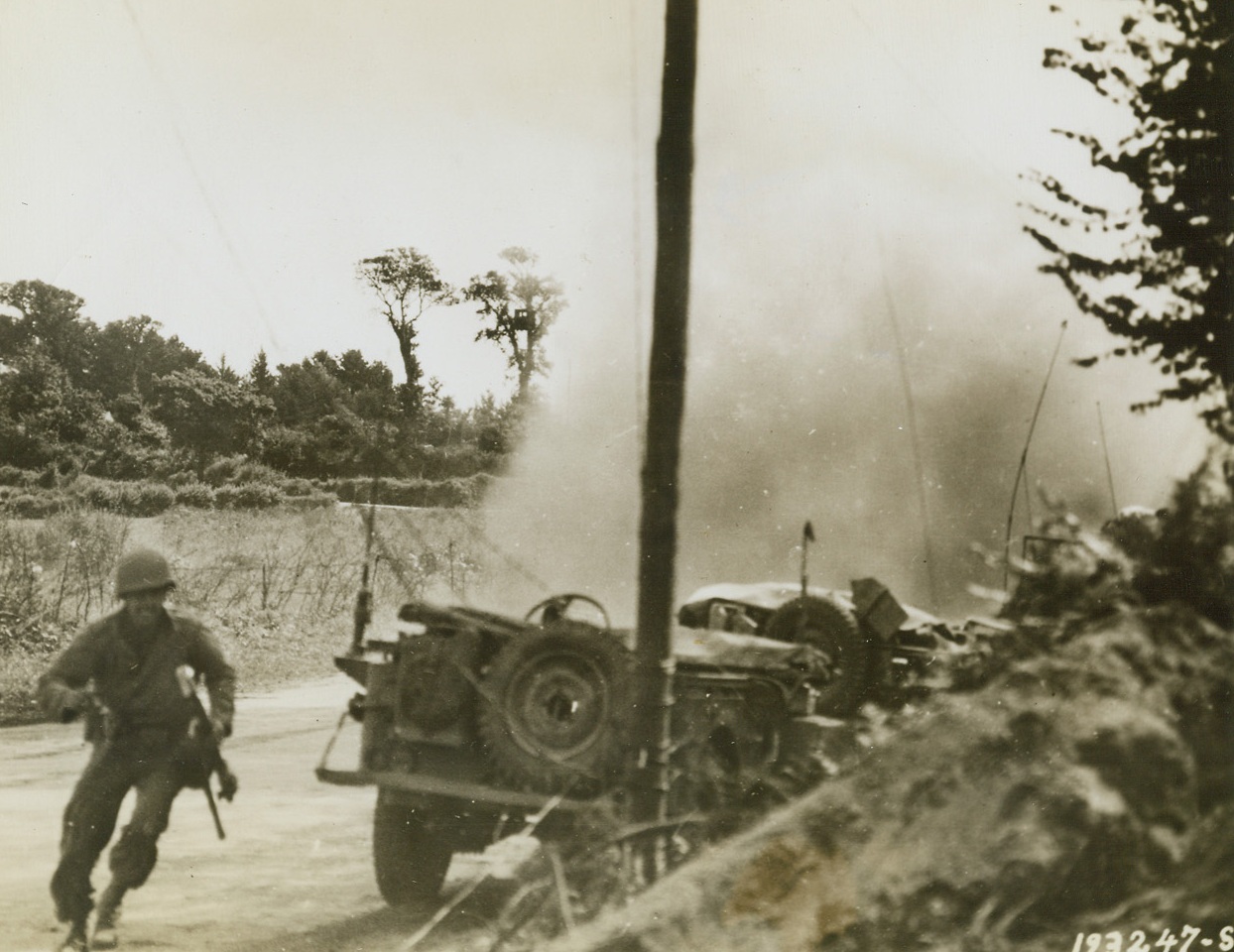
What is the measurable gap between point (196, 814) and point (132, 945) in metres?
2.68

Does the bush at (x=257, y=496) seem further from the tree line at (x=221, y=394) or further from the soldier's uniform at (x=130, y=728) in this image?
the soldier's uniform at (x=130, y=728)

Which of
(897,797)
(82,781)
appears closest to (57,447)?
(82,781)

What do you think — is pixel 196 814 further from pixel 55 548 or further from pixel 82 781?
pixel 55 548

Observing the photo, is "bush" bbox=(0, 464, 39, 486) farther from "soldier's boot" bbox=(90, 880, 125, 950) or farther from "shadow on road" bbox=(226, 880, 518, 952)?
"shadow on road" bbox=(226, 880, 518, 952)

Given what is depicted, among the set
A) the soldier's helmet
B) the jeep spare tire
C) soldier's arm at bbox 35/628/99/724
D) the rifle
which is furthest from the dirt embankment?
the soldier's helmet

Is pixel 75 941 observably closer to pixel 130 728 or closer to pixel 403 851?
pixel 130 728

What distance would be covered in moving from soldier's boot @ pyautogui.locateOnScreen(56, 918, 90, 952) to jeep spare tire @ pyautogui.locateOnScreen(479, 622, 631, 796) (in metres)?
2.19

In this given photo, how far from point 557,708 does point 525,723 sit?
198 millimetres

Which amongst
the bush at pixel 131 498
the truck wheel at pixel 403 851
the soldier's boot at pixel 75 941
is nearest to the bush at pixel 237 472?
the bush at pixel 131 498

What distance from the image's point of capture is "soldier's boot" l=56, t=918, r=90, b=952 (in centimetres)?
579

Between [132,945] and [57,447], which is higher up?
[57,447]

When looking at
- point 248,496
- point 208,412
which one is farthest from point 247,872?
point 248,496

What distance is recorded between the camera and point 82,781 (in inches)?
237

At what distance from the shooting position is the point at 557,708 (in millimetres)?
6562
